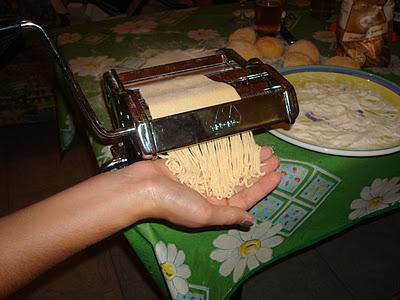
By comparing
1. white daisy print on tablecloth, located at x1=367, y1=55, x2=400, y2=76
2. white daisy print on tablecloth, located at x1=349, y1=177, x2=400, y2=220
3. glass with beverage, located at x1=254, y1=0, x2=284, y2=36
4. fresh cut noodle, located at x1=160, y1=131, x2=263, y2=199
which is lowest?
white daisy print on tablecloth, located at x1=349, y1=177, x2=400, y2=220

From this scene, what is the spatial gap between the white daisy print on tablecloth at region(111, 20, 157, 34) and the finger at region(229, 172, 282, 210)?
966mm

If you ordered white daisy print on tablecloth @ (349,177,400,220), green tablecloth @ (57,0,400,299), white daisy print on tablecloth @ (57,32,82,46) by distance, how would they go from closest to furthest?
green tablecloth @ (57,0,400,299)
white daisy print on tablecloth @ (349,177,400,220)
white daisy print on tablecloth @ (57,32,82,46)

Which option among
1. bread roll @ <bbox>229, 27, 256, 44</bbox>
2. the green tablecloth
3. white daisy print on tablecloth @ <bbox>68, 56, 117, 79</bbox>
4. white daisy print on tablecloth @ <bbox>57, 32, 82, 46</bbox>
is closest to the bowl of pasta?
the green tablecloth

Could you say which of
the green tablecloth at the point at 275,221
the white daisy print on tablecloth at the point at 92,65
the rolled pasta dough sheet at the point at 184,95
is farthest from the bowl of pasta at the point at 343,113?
the white daisy print on tablecloth at the point at 92,65

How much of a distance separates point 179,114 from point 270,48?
662 millimetres

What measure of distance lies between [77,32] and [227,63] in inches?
34.3

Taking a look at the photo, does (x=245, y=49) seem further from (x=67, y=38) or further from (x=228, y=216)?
(x=67, y=38)

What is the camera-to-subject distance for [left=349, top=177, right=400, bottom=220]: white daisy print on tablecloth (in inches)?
30.1

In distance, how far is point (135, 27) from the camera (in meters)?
1.41

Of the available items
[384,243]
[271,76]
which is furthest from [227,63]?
[384,243]

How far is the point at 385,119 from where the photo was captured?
768 millimetres

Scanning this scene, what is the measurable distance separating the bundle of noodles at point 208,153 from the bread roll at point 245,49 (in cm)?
40

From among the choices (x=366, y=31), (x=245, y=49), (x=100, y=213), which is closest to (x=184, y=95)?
(x=100, y=213)

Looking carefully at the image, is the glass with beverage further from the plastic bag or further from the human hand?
the human hand
